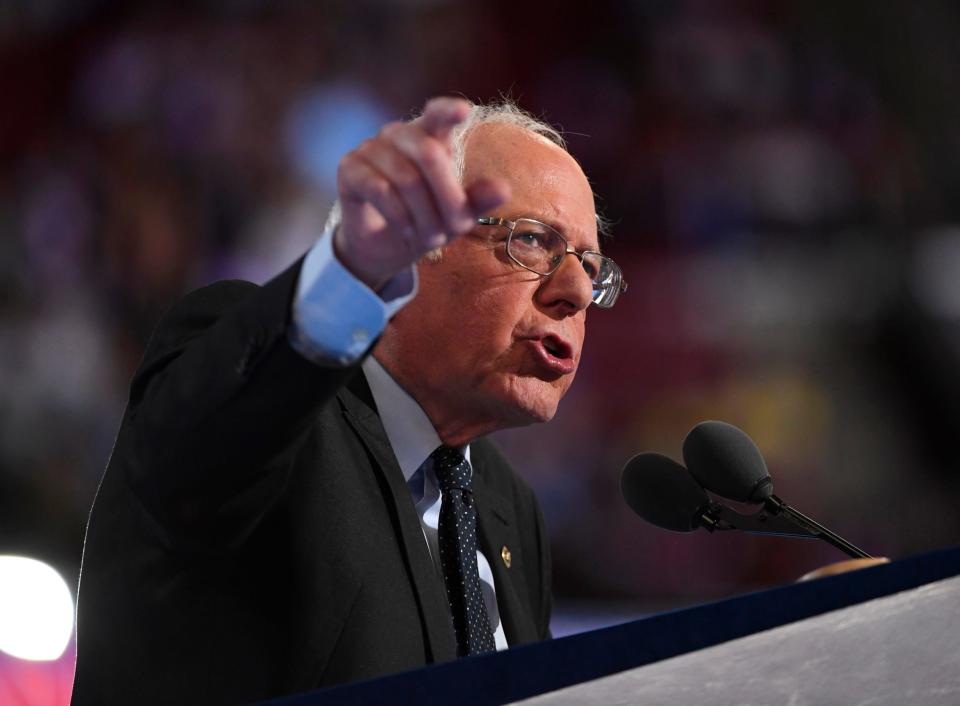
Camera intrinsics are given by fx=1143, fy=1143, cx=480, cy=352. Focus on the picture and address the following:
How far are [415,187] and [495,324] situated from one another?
576mm

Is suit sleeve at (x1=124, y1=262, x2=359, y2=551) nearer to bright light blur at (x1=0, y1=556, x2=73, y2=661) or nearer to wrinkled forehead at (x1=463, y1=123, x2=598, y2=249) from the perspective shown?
wrinkled forehead at (x1=463, y1=123, x2=598, y2=249)

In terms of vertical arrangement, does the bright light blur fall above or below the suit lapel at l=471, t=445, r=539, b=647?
above

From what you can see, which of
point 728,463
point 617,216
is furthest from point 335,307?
point 617,216

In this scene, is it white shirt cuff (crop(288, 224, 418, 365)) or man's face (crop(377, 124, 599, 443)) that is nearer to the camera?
white shirt cuff (crop(288, 224, 418, 365))

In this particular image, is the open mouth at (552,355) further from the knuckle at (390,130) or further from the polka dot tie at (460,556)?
the knuckle at (390,130)

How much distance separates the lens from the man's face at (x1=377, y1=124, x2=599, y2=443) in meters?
1.21

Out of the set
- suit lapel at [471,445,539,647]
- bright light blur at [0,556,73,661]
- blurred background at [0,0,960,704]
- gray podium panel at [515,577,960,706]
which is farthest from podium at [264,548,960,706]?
blurred background at [0,0,960,704]

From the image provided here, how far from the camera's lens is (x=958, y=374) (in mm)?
3502

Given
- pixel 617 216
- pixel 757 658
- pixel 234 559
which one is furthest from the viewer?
pixel 617 216

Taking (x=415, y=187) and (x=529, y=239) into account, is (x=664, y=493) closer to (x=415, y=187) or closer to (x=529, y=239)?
(x=529, y=239)

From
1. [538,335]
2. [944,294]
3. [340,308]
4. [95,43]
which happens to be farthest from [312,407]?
[95,43]

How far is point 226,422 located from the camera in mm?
758

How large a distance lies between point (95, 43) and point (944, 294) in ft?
9.71

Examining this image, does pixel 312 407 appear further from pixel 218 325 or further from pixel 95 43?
pixel 95 43
